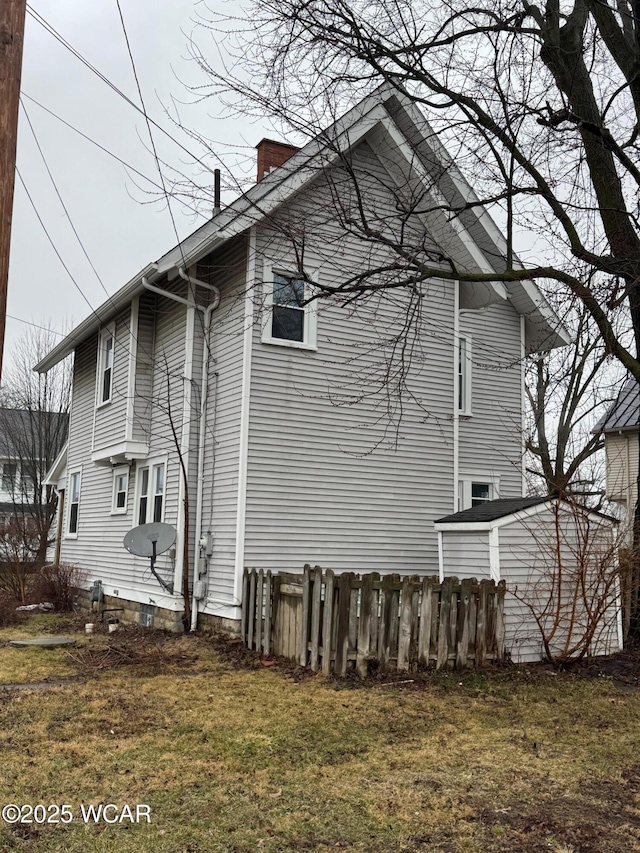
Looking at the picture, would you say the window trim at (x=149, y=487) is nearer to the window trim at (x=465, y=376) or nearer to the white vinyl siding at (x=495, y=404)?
the white vinyl siding at (x=495, y=404)

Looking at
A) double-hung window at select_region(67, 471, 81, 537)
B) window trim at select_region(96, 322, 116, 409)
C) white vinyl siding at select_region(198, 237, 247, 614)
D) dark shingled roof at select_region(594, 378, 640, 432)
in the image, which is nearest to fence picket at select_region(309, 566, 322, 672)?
white vinyl siding at select_region(198, 237, 247, 614)

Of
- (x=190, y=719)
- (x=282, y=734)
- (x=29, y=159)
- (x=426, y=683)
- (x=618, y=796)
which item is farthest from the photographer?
(x=29, y=159)

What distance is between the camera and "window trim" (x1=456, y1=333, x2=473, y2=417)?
1528cm

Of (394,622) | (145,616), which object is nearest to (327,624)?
(394,622)

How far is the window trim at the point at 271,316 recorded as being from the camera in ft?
40.9

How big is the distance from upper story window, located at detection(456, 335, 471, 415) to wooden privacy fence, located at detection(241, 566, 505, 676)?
6.04 meters

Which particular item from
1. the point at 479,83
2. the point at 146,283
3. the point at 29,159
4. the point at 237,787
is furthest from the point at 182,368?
the point at 237,787

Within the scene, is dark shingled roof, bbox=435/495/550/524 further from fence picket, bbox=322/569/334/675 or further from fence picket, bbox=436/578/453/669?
fence picket, bbox=322/569/334/675

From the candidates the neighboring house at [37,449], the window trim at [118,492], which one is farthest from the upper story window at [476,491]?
the neighboring house at [37,449]

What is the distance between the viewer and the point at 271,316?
12594 millimetres

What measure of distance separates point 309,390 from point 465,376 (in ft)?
13.3

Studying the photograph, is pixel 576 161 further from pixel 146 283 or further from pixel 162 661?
pixel 162 661

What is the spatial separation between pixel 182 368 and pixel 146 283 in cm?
158

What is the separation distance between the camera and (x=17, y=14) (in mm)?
5910
